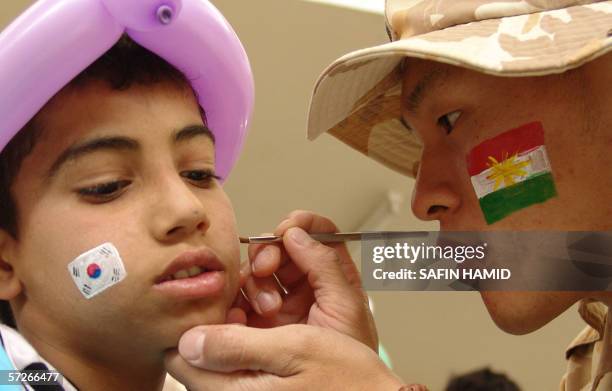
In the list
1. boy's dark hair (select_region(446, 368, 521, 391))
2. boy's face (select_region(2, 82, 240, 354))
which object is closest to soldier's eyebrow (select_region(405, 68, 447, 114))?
boy's face (select_region(2, 82, 240, 354))

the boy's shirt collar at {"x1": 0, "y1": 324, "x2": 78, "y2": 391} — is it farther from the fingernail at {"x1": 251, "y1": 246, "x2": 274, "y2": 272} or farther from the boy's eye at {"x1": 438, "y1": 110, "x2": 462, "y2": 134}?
the boy's eye at {"x1": 438, "y1": 110, "x2": 462, "y2": 134}

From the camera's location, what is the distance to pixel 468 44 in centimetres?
86

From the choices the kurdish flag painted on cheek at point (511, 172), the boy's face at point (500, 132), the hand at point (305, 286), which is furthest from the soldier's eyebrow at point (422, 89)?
the hand at point (305, 286)

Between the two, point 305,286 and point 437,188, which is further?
point 305,286

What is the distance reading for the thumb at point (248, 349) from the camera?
85 centimetres

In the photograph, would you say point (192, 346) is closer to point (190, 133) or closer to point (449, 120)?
point (190, 133)

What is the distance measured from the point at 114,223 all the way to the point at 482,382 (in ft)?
4.14

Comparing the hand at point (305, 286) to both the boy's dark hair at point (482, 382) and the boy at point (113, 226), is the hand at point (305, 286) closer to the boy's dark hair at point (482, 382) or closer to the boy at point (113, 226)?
the boy at point (113, 226)

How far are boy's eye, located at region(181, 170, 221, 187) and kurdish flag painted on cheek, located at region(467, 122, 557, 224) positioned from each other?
38cm

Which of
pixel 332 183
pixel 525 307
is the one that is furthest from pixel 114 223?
pixel 332 183

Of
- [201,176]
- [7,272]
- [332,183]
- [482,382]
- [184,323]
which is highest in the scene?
[332,183]

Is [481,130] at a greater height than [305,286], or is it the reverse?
[481,130]

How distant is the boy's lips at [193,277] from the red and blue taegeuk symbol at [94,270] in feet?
0.24

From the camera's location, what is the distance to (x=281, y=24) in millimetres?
2189
